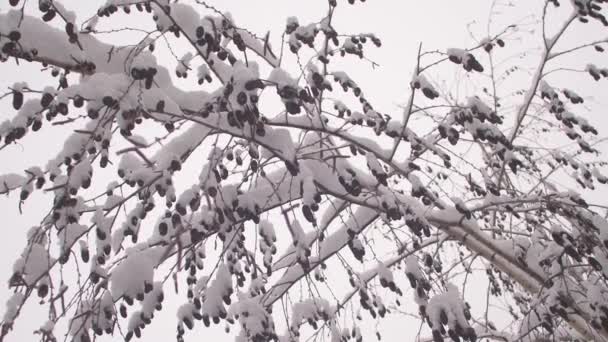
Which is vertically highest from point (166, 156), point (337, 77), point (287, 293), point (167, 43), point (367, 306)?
point (167, 43)

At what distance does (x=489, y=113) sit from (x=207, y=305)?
71.9 inches

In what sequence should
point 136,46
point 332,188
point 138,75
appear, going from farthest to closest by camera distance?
point 332,188, point 136,46, point 138,75

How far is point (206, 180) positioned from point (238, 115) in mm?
361

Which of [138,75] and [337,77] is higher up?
[337,77]

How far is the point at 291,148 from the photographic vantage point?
1686mm

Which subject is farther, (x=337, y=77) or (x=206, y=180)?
(x=337, y=77)

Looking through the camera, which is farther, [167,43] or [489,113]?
→ [167,43]

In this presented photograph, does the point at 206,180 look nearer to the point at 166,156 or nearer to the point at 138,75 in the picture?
the point at 166,156

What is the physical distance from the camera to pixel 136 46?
75.9 inches

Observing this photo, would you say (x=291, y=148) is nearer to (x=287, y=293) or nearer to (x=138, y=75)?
(x=138, y=75)

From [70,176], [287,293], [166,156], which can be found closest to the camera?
[70,176]

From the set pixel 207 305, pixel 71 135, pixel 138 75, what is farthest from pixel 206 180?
pixel 207 305

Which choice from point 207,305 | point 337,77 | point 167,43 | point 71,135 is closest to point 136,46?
point 167,43

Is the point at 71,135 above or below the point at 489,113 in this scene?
above
